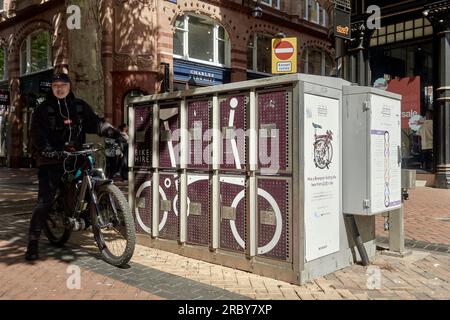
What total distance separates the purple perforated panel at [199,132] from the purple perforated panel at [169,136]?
206 mm

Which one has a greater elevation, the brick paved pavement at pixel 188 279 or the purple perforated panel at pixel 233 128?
the purple perforated panel at pixel 233 128

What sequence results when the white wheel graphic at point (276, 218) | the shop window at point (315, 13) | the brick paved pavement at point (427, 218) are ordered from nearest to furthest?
the white wheel graphic at point (276, 218), the brick paved pavement at point (427, 218), the shop window at point (315, 13)

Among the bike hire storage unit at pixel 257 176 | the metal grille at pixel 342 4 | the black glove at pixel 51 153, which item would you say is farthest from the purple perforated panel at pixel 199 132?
the metal grille at pixel 342 4

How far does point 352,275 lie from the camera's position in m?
4.73

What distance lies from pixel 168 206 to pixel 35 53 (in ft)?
66.0

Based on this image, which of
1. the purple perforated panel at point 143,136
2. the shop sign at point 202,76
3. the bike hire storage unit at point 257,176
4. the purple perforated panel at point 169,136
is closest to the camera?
the bike hire storage unit at point 257,176

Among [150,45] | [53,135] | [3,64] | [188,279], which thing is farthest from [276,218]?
[3,64]

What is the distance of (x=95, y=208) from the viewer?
5055 mm

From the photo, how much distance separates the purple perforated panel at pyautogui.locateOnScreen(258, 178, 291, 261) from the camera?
174 inches

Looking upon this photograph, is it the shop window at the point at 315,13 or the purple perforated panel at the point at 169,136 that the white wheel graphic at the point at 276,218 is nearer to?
the purple perforated panel at the point at 169,136

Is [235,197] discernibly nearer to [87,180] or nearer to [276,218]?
[276,218]

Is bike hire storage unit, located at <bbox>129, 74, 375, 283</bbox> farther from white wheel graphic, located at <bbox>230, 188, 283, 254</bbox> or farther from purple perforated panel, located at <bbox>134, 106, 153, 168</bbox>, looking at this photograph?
purple perforated panel, located at <bbox>134, 106, 153, 168</bbox>

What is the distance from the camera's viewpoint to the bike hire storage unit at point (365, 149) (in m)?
4.78

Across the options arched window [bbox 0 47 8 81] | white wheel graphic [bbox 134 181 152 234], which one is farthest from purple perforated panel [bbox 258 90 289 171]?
arched window [bbox 0 47 8 81]
